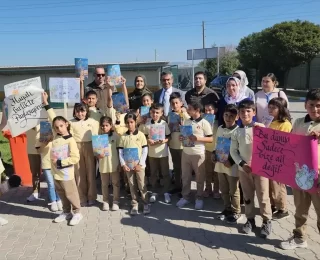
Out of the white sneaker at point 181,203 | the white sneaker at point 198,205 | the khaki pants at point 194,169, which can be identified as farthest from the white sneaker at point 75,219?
the white sneaker at point 198,205

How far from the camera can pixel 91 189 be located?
17.0ft

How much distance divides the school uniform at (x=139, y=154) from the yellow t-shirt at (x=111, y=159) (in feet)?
0.42

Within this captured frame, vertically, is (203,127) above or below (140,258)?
above

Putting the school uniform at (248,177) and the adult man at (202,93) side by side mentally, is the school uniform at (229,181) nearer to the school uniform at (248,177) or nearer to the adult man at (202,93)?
the school uniform at (248,177)

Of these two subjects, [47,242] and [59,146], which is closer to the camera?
[47,242]

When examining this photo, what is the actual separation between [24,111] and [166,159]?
93.4 inches

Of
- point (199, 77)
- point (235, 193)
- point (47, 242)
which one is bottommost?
point (47, 242)

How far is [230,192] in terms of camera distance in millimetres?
4359

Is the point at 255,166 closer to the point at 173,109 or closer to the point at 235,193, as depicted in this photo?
the point at 235,193

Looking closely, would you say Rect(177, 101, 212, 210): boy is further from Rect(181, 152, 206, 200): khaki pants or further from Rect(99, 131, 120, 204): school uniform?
Rect(99, 131, 120, 204): school uniform

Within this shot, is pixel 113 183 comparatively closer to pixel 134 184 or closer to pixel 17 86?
pixel 134 184

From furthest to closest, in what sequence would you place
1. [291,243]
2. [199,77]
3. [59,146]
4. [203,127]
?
1. [199,77]
2. [203,127]
3. [59,146]
4. [291,243]

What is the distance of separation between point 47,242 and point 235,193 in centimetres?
254

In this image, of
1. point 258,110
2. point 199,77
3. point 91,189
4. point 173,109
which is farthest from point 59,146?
point 258,110
